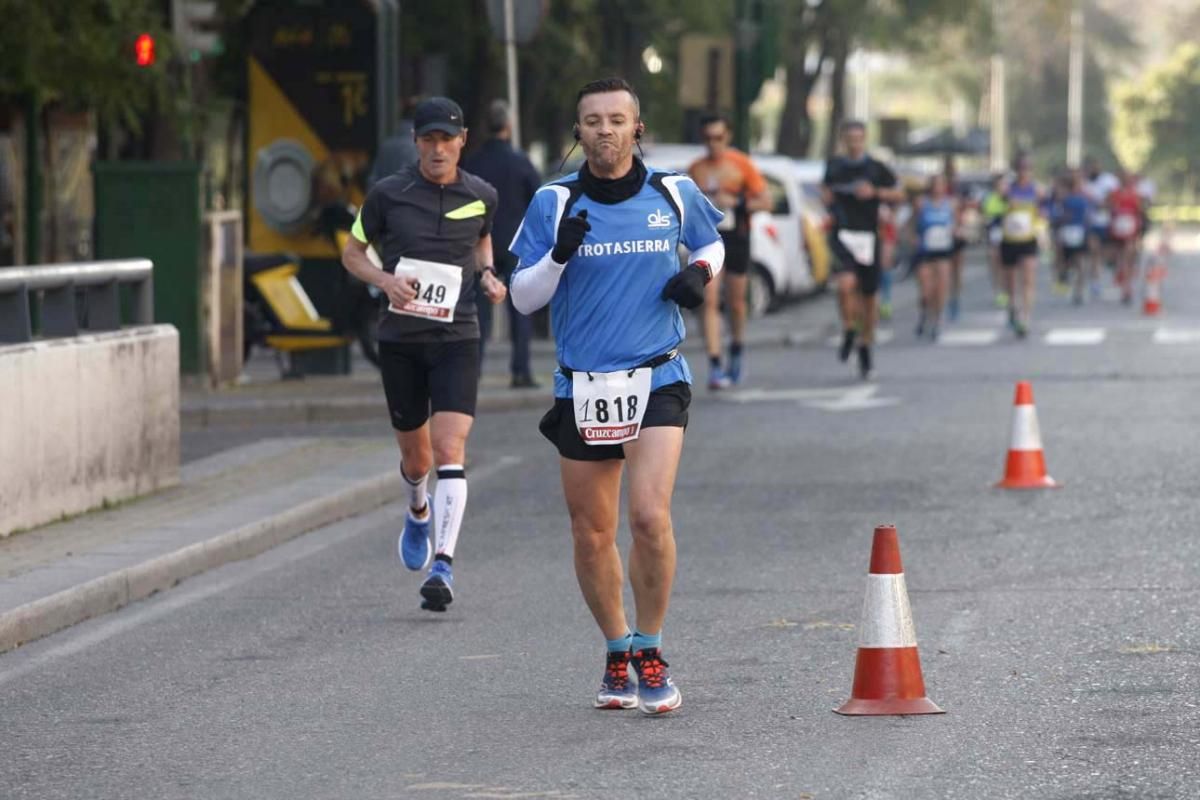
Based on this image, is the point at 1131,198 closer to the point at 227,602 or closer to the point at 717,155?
the point at 717,155

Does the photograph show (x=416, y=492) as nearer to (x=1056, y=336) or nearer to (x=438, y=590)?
(x=438, y=590)

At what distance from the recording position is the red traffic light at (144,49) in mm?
19438

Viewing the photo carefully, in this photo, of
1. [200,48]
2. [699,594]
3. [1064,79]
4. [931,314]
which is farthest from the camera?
[1064,79]

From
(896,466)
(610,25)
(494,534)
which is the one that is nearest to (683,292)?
(494,534)

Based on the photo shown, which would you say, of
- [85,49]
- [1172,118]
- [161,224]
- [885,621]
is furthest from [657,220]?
[1172,118]

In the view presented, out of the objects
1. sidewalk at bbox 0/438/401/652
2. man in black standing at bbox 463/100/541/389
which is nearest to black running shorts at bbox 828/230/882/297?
man in black standing at bbox 463/100/541/389

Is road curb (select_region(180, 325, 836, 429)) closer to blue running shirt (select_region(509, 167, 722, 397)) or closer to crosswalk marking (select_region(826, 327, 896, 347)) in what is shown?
crosswalk marking (select_region(826, 327, 896, 347))

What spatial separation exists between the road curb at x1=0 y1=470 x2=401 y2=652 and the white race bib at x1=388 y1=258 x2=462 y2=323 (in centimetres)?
145

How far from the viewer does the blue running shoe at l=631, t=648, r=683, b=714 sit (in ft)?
24.8

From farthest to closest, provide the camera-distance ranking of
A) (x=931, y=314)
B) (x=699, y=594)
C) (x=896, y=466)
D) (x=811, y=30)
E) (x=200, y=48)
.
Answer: (x=811, y=30)
(x=931, y=314)
(x=200, y=48)
(x=896, y=466)
(x=699, y=594)

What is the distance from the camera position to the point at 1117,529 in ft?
38.9

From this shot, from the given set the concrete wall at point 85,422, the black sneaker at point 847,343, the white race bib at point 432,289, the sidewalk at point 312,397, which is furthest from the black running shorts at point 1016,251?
the white race bib at point 432,289

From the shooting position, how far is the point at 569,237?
7.40 meters

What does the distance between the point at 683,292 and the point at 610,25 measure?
27339 mm
